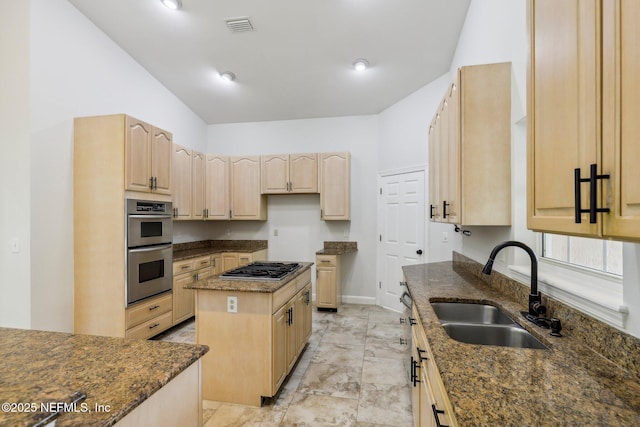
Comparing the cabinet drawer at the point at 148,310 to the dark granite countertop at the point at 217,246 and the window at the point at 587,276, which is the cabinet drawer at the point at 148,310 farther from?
the window at the point at 587,276

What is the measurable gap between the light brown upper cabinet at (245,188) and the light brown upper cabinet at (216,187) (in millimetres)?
98

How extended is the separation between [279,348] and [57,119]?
2.97 metres

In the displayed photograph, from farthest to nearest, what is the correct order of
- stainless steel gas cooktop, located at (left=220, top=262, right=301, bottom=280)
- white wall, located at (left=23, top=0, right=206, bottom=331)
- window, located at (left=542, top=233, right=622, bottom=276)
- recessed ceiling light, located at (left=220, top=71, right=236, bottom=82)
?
1. recessed ceiling light, located at (left=220, top=71, right=236, bottom=82)
2. white wall, located at (left=23, top=0, right=206, bottom=331)
3. stainless steel gas cooktop, located at (left=220, top=262, right=301, bottom=280)
4. window, located at (left=542, top=233, right=622, bottom=276)

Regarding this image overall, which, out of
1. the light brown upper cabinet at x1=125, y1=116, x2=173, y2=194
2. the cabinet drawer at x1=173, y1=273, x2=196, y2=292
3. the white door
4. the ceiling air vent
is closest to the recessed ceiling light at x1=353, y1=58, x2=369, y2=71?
the ceiling air vent

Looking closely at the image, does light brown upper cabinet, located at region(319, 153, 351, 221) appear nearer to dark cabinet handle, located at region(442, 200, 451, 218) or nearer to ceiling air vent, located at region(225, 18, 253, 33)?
ceiling air vent, located at region(225, 18, 253, 33)

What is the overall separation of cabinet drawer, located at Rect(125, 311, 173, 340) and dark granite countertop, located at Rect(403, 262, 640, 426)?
9.84 ft

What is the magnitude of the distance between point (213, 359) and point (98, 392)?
1.65m

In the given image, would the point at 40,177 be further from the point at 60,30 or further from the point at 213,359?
the point at 213,359

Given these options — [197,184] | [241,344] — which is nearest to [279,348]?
[241,344]

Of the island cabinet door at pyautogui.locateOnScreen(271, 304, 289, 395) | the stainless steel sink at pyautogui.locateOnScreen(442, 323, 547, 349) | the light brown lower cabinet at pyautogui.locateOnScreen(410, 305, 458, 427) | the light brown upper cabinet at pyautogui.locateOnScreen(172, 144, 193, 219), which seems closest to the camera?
the light brown lower cabinet at pyautogui.locateOnScreen(410, 305, 458, 427)

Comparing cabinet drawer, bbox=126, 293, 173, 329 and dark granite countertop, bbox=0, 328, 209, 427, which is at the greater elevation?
dark granite countertop, bbox=0, 328, 209, 427

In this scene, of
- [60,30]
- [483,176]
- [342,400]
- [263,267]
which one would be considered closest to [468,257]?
[483,176]

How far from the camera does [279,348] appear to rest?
7.58ft

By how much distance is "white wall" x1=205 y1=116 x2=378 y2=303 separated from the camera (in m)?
4.89
